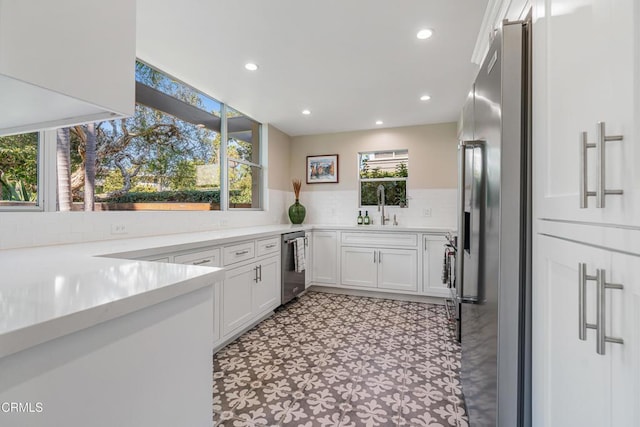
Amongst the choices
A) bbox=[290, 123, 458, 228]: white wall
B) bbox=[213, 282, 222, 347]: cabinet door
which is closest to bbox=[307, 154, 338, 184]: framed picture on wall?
bbox=[290, 123, 458, 228]: white wall

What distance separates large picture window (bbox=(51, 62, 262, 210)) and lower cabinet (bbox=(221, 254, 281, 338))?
94 centimetres

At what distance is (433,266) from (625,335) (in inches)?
125

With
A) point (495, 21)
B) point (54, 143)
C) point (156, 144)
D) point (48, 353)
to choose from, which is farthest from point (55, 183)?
point (495, 21)

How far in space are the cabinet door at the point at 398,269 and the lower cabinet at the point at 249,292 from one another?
140cm

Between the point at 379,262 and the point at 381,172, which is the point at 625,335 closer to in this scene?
the point at 379,262

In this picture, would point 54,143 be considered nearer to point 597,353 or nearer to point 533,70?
point 533,70

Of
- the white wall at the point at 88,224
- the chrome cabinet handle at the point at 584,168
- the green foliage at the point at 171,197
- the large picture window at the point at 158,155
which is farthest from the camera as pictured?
the green foliage at the point at 171,197

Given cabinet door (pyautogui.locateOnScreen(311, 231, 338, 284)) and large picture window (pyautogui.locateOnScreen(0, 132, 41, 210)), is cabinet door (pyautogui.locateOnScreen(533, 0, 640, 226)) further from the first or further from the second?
cabinet door (pyautogui.locateOnScreen(311, 231, 338, 284))

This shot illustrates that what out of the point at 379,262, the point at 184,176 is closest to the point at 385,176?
the point at 379,262

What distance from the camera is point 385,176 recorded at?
4426mm

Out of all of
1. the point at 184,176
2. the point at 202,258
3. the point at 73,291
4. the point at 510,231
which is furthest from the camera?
the point at 184,176

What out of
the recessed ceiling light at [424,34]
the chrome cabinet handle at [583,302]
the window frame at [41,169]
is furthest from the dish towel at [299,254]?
the chrome cabinet handle at [583,302]

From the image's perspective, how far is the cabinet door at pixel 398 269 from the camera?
3.68m

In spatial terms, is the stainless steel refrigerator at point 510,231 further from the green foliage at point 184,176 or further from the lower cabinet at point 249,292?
the green foliage at point 184,176
